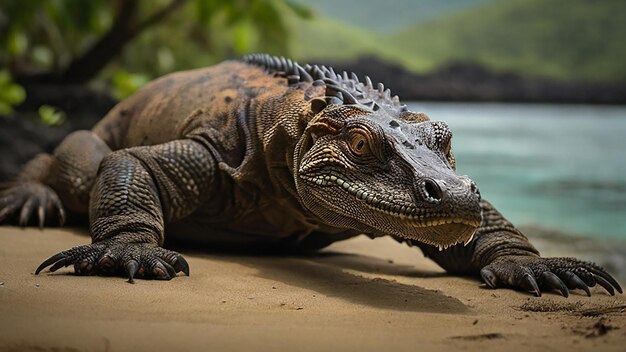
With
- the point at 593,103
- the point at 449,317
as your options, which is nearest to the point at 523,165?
the point at 593,103

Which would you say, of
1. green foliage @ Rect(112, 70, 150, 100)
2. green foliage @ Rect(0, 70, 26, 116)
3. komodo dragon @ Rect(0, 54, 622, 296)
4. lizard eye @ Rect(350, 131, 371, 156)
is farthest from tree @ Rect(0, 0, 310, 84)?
lizard eye @ Rect(350, 131, 371, 156)

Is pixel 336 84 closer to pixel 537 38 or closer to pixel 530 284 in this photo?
pixel 530 284

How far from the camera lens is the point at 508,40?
14.5 m

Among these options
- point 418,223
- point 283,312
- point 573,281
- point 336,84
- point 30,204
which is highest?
point 336,84

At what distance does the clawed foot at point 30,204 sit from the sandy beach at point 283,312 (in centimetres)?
122

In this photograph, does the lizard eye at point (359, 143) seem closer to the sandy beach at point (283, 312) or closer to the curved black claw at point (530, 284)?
the sandy beach at point (283, 312)

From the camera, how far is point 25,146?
9312 millimetres

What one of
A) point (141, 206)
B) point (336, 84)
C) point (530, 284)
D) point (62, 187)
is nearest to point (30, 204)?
point (62, 187)

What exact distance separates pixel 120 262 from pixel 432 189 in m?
1.95

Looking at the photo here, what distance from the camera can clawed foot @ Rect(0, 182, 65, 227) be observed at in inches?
269

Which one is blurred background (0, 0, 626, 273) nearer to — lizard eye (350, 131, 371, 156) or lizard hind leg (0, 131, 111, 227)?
lizard hind leg (0, 131, 111, 227)

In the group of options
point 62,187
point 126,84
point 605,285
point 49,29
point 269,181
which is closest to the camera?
point 605,285

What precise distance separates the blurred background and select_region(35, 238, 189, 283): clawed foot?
575cm

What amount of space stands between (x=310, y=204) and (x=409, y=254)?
2.79 m
